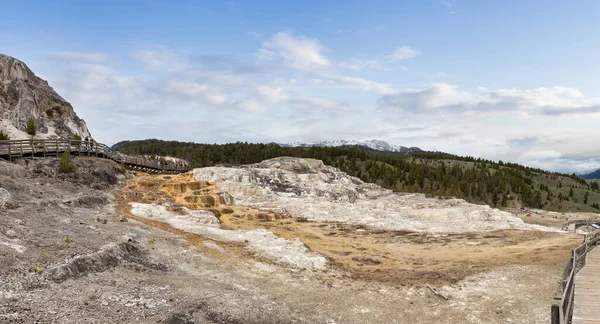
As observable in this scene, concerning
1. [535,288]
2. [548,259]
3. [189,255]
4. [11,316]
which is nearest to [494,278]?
[535,288]

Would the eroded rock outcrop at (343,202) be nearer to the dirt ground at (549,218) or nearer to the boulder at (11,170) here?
the dirt ground at (549,218)

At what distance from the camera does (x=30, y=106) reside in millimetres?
63219

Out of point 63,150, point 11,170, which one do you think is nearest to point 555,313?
point 11,170

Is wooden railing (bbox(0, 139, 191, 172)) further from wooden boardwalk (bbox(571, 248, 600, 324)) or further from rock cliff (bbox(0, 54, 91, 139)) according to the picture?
wooden boardwalk (bbox(571, 248, 600, 324))

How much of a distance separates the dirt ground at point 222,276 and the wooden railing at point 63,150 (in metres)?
12.5

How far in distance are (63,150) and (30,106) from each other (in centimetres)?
2402

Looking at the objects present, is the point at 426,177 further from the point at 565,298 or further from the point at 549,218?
the point at 565,298

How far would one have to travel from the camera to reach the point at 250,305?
54.1ft

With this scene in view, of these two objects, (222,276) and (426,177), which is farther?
(426,177)

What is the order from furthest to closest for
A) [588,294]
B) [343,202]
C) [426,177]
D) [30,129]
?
[426,177], [343,202], [30,129], [588,294]

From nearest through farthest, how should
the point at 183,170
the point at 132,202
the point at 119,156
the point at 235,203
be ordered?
the point at 132,202, the point at 235,203, the point at 119,156, the point at 183,170

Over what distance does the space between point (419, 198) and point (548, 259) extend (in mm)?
37316

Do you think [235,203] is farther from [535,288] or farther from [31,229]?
[535,288]

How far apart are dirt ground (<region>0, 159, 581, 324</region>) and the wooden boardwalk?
6.84ft
